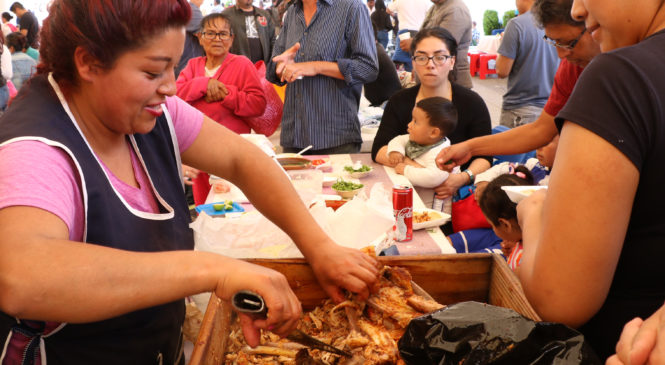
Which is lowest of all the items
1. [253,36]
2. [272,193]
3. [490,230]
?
[490,230]

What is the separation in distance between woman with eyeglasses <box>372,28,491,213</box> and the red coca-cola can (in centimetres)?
137

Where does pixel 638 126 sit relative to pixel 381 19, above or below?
above

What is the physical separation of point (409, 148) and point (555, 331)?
8.79 feet

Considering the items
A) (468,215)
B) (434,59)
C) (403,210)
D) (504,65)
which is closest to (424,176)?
(468,215)

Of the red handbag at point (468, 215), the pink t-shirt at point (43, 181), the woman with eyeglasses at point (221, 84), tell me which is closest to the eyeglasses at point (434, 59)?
the red handbag at point (468, 215)

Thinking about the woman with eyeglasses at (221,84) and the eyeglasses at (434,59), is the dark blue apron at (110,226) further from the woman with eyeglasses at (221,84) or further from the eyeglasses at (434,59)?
the eyeglasses at (434,59)

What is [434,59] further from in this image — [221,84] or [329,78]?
[221,84]

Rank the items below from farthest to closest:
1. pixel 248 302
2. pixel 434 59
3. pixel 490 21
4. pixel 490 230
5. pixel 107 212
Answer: pixel 490 21, pixel 434 59, pixel 490 230, pixel 107 212, pixel 248 302

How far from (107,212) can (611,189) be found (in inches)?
42.1

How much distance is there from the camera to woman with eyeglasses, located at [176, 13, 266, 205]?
4016 mm

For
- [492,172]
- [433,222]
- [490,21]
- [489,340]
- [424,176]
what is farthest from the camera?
[490,21]

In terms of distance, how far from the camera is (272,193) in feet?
5.32

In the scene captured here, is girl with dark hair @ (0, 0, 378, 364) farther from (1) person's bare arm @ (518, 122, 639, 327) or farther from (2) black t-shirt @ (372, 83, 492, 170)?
(2) black t-shirt @ (372, 83, 492, 170)

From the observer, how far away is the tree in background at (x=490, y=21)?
15562 millimetres
